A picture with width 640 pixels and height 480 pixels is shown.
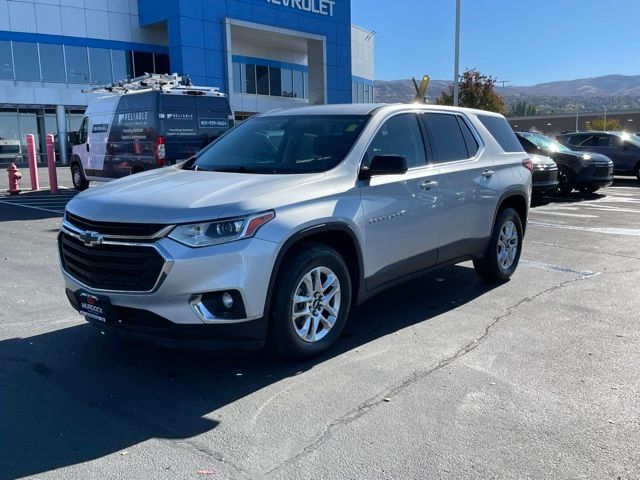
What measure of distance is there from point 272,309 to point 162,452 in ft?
3.99

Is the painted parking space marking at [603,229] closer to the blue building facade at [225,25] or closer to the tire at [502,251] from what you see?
the tire at [502,251]

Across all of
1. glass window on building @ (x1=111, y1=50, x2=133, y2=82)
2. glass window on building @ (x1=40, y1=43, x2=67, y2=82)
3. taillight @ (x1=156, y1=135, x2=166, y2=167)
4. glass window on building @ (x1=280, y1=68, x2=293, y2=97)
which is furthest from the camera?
glass window on building @ (x1=280, y1=68, x2=293, y2=97)

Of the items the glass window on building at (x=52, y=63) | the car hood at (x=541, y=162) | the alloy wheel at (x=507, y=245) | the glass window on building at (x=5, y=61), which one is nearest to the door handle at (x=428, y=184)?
the alloy wheel at (x=507, y=245)

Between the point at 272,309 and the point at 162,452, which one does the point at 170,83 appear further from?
the point at 162,452

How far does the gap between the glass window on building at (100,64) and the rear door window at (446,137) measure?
1314 inches

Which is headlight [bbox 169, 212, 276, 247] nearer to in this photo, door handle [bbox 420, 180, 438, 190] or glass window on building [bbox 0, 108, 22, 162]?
door handle [bbox 420, 180, 438, 190]

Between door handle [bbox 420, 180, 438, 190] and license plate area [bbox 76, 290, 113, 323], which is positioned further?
door handle [bbox 420, 180, 438, 190]

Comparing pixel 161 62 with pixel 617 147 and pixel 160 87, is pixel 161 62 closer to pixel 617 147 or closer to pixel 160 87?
pixel 160 87

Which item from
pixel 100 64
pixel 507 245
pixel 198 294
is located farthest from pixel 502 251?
pixel 100 64

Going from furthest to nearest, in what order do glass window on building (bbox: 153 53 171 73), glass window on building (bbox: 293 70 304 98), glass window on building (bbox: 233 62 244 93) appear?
glass window on building (bbox: 293 70 304 98) < glass window on building (bbox: 233 62 244 93) < glass window on building (bbox: 153 53 171 73)

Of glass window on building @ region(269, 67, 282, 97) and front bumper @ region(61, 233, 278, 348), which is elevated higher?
glass window on building @ region(269, 67, 282, 97)

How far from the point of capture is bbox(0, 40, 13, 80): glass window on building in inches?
1256

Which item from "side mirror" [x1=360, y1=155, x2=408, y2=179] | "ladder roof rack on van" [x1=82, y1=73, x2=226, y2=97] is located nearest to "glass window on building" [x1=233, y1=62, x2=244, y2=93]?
"ladder roof rack on van" [x1=82, y1=73, x2=226, y2=97]

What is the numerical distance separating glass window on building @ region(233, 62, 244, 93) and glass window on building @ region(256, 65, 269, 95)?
4.81 feet
